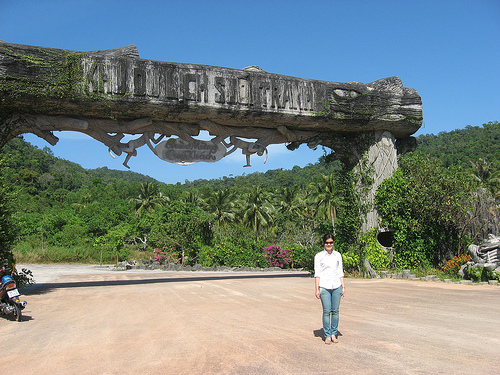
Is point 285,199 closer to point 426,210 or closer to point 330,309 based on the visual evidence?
point 426,210

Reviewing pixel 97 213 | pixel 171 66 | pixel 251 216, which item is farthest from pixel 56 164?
pixel 171 66

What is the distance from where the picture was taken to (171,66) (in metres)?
10.8

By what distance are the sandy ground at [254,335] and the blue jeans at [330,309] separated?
0.63 ft

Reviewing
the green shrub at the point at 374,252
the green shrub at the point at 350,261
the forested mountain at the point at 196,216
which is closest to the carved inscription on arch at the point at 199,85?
the forested mountain at the point at 196,216

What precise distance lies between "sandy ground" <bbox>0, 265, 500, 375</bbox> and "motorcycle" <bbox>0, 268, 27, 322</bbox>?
0.17 meters

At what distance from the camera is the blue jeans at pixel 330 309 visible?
4730mm

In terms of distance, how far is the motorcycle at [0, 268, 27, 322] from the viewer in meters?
6.73

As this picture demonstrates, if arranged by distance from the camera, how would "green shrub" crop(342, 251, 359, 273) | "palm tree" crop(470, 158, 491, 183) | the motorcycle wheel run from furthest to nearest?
"palm tree" crop(470, 158, 491, 183), "green shrub" crop(342, 251, 359, 273), the motorcycle wheel

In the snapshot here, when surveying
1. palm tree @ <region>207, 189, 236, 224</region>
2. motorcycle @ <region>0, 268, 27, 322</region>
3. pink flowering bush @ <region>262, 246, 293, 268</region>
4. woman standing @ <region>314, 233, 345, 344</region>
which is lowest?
pink flowering bush @ <region>262, 246, 293, 268</region>

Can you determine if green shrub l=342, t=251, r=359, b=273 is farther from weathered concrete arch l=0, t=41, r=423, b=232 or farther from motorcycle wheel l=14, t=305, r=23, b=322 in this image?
motorcycle wheel l=14, t=305, r=23, b=322

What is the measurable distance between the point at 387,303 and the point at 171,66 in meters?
7.68

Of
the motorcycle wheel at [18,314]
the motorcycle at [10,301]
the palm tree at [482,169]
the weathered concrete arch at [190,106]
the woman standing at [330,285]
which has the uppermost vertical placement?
the palm tree at [482,169]

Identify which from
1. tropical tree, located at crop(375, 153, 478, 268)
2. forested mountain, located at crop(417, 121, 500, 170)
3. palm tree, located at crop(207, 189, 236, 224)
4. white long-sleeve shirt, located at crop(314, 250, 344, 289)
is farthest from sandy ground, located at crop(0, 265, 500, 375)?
palm tree, located at crop(207, 189, 236, 224)

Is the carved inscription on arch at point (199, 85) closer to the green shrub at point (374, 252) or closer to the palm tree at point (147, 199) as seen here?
the green shrub at point (374, 252)
